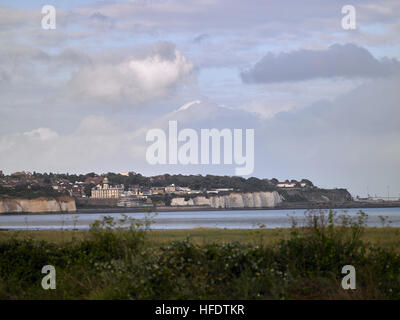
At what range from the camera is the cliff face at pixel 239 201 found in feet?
329

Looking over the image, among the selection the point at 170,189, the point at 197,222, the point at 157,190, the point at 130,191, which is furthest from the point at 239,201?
the point at 197,222

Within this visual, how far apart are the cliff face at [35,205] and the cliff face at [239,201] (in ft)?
61.4

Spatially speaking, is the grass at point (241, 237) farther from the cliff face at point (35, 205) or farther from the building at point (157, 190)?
the building at point (157, 190)

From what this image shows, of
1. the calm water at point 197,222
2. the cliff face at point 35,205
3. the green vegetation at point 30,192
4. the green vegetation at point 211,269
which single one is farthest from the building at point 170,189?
the green vegetation at point 211,269

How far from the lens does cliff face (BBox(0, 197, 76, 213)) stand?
95688 mm

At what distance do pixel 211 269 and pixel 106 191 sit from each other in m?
91.5

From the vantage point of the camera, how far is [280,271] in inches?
520

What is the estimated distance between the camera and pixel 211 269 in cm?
1298

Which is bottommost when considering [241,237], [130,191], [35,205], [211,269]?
[211,269]

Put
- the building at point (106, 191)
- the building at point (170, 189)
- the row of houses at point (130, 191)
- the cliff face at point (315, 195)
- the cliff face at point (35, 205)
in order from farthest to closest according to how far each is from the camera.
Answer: the building at point (170, 189) → the row of houses at point (130, 191) → the building at point (106, 191) → the cliff face at point (35, 205) → the cliff face at point (315, 195)

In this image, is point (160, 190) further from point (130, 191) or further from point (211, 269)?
point (211, 269)

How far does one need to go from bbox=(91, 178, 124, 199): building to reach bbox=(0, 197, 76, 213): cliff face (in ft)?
17.5
